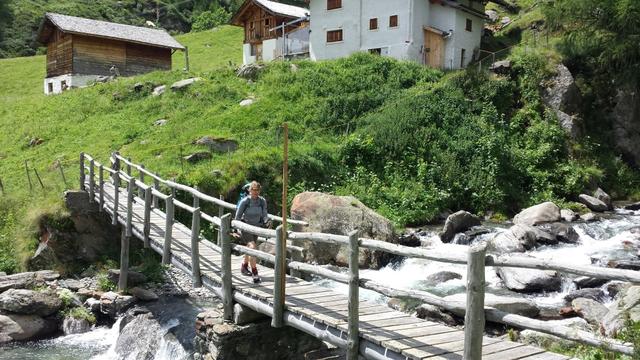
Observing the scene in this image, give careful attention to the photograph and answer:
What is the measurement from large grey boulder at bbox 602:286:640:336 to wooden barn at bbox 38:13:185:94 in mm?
39973

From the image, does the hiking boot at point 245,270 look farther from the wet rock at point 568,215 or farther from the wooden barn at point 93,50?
the wooden barn at point 93,50

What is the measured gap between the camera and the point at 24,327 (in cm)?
1459

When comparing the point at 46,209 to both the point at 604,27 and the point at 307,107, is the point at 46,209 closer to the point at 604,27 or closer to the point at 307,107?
the point at 307,107

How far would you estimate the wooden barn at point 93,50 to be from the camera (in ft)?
145

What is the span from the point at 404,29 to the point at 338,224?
22794mm

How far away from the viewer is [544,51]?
32.8 m

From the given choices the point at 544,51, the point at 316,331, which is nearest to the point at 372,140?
the point at 544,51

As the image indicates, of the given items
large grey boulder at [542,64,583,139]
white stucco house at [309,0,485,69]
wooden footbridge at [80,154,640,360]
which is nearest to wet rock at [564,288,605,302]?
wooden footbridge at [80,154,640,360]

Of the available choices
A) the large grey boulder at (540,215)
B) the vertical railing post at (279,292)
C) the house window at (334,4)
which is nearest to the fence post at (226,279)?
the vertical railing post at (279,292)

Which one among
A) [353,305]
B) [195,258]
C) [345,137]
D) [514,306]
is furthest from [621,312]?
[345,137]

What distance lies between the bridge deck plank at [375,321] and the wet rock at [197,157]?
11.3 meters

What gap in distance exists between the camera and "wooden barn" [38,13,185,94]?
44.3 metres

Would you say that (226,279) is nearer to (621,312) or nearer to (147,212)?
(147,212)

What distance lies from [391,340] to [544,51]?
30.3 metres
